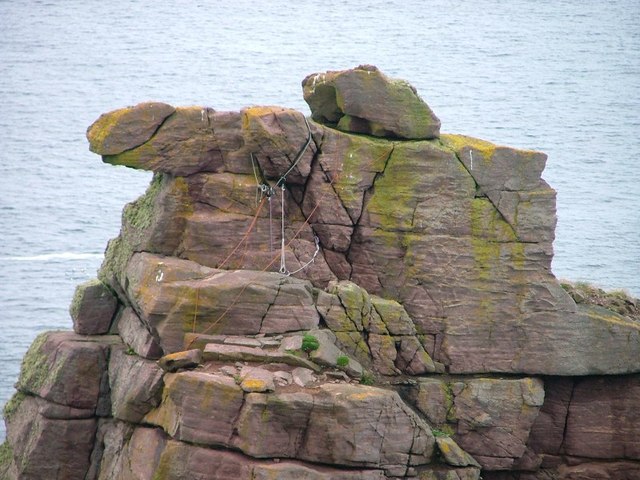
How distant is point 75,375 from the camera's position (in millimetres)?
48906

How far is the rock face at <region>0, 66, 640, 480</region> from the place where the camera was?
46.3 meters

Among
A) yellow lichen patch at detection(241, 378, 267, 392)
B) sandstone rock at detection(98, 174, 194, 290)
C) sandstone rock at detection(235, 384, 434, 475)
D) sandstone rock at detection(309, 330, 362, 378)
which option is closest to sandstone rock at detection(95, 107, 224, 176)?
sandstone rock at detection(98, 174, 194, 290)

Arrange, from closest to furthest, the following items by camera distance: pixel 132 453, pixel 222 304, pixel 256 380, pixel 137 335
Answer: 1. pixel 256 380
2. pixel 222 304
3. pixel 132 453
4. pixel 137 335

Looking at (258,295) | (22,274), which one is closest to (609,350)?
(258,295)

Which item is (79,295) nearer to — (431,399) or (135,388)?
(135,388)

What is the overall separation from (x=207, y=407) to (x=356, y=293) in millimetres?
6617

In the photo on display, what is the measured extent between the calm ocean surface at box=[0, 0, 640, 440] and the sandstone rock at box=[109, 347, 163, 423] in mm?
37138

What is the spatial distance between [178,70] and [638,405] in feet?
270

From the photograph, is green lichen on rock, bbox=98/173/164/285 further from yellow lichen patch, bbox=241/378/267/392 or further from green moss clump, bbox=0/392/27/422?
yellow lichen patch, bbox=241/378/267/392

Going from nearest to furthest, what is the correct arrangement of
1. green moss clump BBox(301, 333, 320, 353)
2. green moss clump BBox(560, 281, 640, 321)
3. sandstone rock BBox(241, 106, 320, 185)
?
1. green moss clump BBox(301, 333, 320, 353)
2. sandstone rock BBox(241, 106, 320, 185)
3. green moss clump BBox(560, 281, 640, 321)

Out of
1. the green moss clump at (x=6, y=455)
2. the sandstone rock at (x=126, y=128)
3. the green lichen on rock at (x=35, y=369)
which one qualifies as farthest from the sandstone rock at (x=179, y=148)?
the green moss clump at (x=6, y=455)

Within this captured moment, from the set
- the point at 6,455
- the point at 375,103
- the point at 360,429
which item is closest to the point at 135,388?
the point at 360,429

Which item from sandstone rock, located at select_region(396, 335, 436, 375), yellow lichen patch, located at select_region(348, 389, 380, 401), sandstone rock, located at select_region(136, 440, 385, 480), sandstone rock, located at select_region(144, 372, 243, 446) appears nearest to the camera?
sandstone rock, located at select_region(136, 440, 385, 480)

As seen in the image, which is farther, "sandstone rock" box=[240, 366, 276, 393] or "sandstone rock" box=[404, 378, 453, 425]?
"sandstone rock" box=[404, 378, 453, 425]
